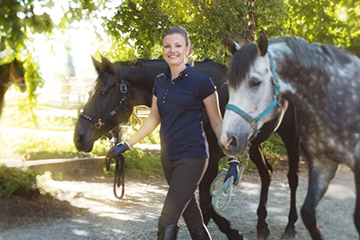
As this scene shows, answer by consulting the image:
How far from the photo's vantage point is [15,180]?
5664 mm

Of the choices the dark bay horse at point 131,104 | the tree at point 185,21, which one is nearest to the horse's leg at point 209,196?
the dark bay horse at point 131,104

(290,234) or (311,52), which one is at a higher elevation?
(311,52)

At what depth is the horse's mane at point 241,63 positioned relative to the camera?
7.93 feet

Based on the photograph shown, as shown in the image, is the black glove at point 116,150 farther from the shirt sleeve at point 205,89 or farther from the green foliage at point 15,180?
the green foliage at point 15,180

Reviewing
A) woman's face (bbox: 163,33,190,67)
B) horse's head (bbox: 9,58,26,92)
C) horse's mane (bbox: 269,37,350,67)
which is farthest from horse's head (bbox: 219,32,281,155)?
horse's head (bbox: 9,58,26,92)

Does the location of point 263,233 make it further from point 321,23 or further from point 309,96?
point 321,23

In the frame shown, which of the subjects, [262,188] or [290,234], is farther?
[262,188]

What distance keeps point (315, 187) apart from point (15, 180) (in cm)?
450

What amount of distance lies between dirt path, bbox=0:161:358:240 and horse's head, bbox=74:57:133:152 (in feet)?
5.12

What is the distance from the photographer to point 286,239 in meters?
4.14

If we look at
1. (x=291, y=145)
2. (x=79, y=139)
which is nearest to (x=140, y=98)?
(x=79, y=139)

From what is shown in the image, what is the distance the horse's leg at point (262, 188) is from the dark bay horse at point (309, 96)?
1.92 metres

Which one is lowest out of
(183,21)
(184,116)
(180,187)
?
(180,187)

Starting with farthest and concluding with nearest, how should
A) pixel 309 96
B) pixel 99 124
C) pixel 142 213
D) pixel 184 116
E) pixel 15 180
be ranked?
pixel 142 213 → pixel 15 180 → pixel 99 124 → pixel 184 116 → pixel 309 96
